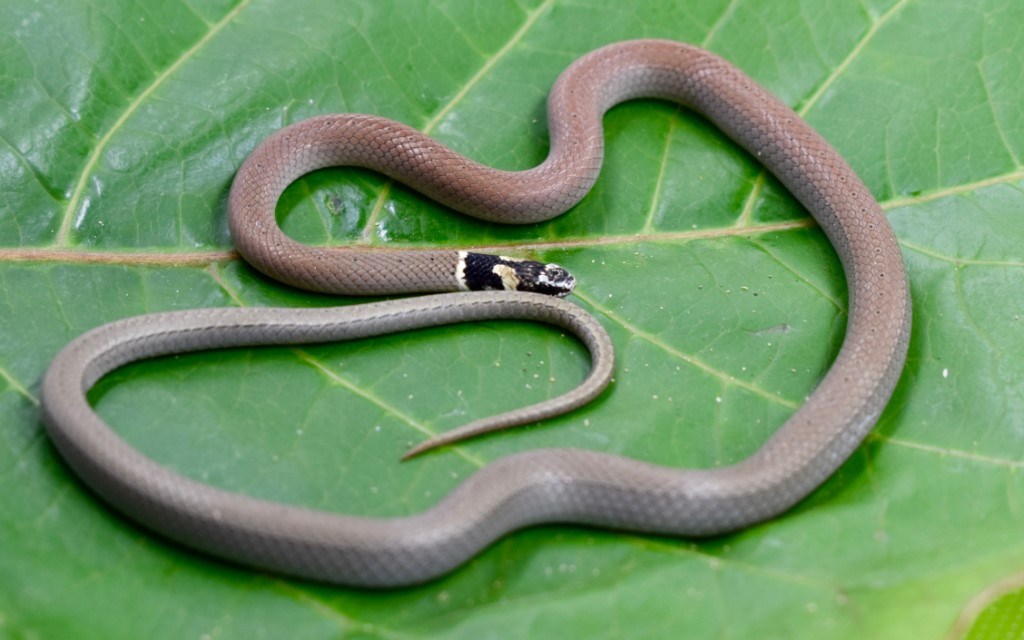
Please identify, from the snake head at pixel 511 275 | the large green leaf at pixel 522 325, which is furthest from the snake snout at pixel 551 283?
the large green leaf at pixel 522 325

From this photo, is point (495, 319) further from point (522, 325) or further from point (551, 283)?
point (551, 283)

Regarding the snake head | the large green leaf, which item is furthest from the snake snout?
the large green leaf

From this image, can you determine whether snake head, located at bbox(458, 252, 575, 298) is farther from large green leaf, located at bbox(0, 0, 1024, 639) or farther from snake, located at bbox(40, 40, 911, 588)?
large green leaf, located at bbox(0, 0, 1024, 639)

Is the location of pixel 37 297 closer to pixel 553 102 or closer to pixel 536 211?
pixel 536 211

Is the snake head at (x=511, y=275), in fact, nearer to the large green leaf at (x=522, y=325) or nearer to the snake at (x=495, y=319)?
the snake at (x=495, y=319)

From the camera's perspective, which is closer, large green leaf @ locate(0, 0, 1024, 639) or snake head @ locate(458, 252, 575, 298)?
large green leaf @ locate(0, 0, 1024, 639)
